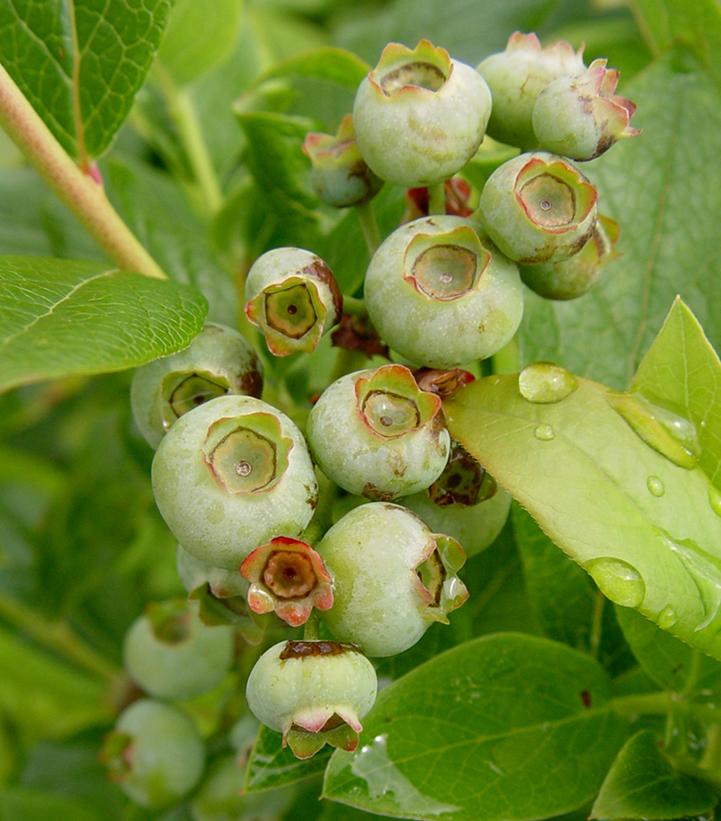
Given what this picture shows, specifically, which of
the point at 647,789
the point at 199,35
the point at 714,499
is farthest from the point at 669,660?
the point at 199,35

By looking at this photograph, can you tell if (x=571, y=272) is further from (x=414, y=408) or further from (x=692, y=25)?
(x=692, y=25)

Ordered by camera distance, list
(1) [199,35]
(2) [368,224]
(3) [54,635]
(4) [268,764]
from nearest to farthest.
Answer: (4) [268,764] < (2) [368,224] < (1) [199,35] < (3) [54,635]

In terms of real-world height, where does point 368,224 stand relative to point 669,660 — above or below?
above

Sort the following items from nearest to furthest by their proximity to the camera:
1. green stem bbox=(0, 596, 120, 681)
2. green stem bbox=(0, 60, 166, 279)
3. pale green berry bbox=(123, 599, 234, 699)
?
green stem bbox=(0, 60, 166, 279) < pale green berry bbox=(123, 599, 234, 699) < green stem bbox=(0, 596, 120, 681)

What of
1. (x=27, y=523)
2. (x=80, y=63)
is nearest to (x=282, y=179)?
(x=80, y=63)

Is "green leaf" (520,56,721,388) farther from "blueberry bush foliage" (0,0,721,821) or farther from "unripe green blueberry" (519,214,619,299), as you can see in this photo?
"unripe green blueberry" (519,214,619,299)

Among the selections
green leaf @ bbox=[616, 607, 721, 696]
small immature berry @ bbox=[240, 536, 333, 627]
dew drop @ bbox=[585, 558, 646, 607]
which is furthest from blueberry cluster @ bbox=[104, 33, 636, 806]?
green leaf @ bbox=[616, 607, 721, 696]
